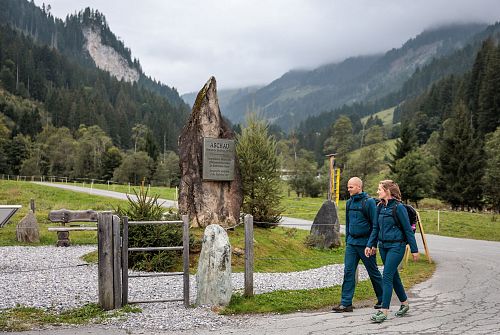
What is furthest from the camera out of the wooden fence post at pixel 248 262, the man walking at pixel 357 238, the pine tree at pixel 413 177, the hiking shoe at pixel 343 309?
the pine tree at pixel 413 177

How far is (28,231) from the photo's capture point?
16.9 m

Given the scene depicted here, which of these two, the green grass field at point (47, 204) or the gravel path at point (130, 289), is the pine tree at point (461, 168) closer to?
the green grass field at point (47, 204)

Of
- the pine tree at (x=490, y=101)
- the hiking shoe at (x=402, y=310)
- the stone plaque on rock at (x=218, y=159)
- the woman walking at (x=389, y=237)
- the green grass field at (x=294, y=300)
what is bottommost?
the green grass field at (x=294, y=300)

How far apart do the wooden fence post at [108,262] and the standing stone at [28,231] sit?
1006cm

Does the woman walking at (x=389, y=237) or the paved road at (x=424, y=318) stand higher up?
the woman walking at (x=389, y=237)

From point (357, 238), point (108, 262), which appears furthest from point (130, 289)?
point (357, 238)

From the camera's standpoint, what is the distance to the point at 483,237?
2378 cm

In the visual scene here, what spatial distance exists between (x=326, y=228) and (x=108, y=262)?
10366 mm

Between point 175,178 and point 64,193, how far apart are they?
38.9 metres

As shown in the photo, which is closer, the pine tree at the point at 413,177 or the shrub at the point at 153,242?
the shrub at the point at 153,242

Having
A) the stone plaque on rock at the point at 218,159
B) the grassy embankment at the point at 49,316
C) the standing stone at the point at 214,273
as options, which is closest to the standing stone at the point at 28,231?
the stone plaque on rock at the point at 218,159

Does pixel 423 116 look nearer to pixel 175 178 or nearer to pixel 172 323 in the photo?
pixel 175 178

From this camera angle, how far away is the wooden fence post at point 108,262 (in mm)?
8195

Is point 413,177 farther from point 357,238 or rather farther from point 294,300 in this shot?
point 357,238
